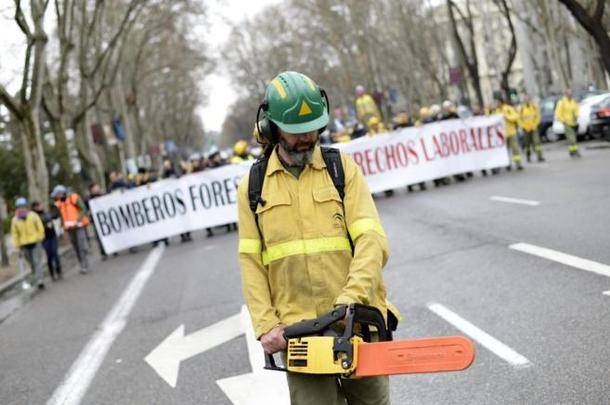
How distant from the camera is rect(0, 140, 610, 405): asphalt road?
18.4 feet

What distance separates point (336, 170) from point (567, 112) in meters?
19.6

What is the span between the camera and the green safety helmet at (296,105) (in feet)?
10.9

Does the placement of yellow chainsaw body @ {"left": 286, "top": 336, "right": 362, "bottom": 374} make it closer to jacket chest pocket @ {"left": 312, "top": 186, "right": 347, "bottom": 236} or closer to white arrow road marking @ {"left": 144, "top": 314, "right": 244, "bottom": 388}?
jacket chest pocket @ {"left": 312, "top": 186, "right": 347, "bottom": 236}

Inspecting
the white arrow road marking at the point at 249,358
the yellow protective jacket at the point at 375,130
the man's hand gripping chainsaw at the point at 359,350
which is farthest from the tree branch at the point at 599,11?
the man's hand gripping chainsaw at the point at 359,350

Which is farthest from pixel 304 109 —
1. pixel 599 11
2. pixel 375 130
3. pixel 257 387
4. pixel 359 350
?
pixel 375 130

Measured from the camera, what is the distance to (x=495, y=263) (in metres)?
9.42

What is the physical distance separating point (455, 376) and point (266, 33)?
232 ft

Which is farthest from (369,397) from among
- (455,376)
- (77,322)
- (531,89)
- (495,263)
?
(531,89)

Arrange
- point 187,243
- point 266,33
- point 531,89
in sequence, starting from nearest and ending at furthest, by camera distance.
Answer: point 187,243 → point 531,89 → point 266,33

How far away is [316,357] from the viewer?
3098mm

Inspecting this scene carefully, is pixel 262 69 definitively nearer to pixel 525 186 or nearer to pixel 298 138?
pixel 525 186

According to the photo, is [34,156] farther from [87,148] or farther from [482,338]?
[482,338]

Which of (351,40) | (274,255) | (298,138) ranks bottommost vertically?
(274,255)

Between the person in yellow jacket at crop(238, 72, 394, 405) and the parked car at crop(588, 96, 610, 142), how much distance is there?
2244cm
